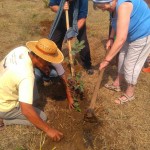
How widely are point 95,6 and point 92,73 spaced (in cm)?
181

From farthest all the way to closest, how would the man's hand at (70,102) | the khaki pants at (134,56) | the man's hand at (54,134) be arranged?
1. the man's hand at (70,102)
2. the khaki pants at (134,56)
3. the man's hand at (54,134)

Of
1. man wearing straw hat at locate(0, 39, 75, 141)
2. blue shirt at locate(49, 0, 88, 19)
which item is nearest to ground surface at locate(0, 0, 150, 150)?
man wearing straw hat at locate(0, 39, 75, 141)

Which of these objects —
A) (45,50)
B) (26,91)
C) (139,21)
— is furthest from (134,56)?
(26,91)

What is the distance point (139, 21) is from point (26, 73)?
1609 mm

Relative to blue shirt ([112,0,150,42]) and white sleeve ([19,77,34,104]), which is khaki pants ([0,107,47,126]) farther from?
blue shirt ([112,0,150,42])

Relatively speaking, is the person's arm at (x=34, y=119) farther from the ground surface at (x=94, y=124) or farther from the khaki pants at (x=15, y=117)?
the khaki pants at (x=15, y=117)

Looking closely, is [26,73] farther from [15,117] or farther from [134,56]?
[134,56]

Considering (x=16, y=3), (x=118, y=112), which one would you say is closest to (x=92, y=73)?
(x=118, y=112)

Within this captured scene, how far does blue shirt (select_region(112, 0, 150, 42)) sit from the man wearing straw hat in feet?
3.47

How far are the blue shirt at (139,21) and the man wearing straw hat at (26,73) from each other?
106 cm

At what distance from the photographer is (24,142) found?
11.8 ft

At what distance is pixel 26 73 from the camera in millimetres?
3031

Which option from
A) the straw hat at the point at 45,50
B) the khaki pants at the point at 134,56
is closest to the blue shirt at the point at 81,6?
the khaki pants at the point at 134,56

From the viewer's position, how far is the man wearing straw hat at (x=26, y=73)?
3002 millimetres
